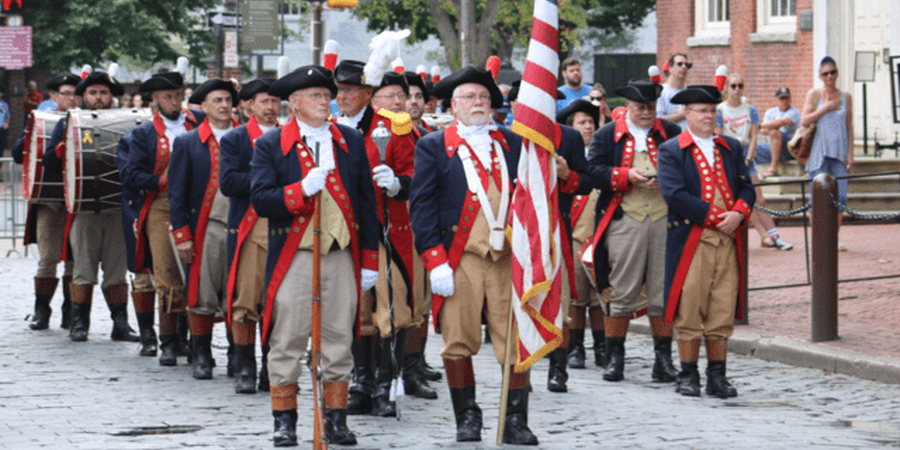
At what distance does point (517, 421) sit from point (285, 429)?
1.19 metres

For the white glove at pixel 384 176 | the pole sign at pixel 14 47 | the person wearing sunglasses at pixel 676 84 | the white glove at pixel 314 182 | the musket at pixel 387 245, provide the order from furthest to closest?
the pole sign at pixel 14 47 < the person wearing sunglasses at pixel 676 84 < the musket at pixel 387 245 < the white glove at pixel 384 176 < the white glove at pixel 314 182

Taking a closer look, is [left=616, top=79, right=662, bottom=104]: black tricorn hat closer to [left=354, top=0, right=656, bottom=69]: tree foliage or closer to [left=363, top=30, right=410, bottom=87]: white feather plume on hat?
[left=363, top=30, right=410, bottom=87]: white feather plume on hat

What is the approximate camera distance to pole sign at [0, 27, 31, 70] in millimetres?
20078

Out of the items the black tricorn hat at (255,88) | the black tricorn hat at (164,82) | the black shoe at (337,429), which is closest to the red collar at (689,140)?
the black tricorn hat at (255,88)

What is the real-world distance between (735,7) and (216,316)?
15.9m

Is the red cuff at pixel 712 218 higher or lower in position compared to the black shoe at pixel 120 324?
higher

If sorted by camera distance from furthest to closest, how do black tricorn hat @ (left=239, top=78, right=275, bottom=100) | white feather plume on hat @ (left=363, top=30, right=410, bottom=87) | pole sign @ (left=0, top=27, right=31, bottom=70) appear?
pole sign @ (left=0, top=27, right=31, bottom=70)
black tricorn hat @ (left=239, top=78, right=275, bottom=100)
white feather plume on hat @ (left=363, top=30, right=410, bottom=87)

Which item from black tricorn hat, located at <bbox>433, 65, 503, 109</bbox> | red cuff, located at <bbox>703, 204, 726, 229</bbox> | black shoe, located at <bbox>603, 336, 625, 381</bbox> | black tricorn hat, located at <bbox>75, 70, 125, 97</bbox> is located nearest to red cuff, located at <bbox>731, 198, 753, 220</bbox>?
red cuff, located at <bbox>703, 204, 726, 229</bbox>

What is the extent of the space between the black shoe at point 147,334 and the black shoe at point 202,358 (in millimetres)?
1026

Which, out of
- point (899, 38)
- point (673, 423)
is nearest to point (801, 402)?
point (673, 423)

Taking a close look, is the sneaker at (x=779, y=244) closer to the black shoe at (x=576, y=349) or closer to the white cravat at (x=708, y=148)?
the black shoe at (x=576, y=349)

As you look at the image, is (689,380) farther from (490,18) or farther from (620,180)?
(490,18)

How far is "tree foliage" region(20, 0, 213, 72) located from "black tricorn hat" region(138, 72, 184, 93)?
2664 cm

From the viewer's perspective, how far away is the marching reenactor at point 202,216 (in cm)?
912
